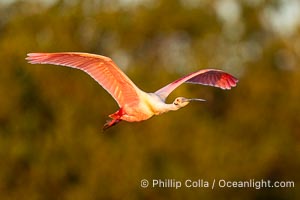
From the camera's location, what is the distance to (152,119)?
25734 millimetres

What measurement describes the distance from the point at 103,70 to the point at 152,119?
16187 millimetres

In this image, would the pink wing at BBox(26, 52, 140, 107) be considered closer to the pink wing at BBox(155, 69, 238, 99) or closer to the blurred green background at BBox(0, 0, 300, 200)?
the pink wing at BBox(155, 69, 238, 99)

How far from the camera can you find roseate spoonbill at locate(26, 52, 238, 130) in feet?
30.5

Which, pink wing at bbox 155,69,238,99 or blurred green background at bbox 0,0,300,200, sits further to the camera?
blurred green background at bbox 0,0,300,200

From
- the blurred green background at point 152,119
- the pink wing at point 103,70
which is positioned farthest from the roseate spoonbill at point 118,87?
the blurred green background at point 152,119

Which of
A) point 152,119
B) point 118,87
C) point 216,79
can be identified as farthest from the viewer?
point 152,119

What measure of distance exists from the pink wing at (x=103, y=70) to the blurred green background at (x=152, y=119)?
14.0m

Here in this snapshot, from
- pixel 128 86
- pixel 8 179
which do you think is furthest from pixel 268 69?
pixel 128 86

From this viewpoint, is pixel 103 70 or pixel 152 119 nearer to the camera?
pixel 103 70

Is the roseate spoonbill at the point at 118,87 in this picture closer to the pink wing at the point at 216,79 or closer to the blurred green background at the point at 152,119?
the pink wing at the point at 216,79

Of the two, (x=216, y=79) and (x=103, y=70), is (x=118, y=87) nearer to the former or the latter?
(x=103, y=70)

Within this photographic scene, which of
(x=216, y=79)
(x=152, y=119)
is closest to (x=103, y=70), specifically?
(x=216, y=79)

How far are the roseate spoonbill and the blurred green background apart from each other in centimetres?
1403

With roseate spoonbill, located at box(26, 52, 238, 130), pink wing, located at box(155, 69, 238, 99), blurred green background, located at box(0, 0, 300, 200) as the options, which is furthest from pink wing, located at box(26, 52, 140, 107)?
blurred green background, located at box(0, 0, 300, 200)
